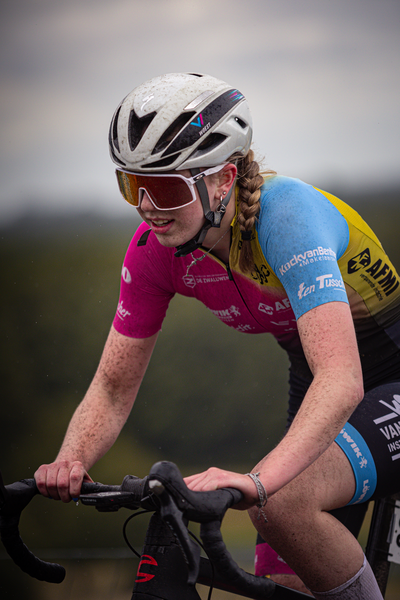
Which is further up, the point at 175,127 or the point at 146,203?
the point at 175,127

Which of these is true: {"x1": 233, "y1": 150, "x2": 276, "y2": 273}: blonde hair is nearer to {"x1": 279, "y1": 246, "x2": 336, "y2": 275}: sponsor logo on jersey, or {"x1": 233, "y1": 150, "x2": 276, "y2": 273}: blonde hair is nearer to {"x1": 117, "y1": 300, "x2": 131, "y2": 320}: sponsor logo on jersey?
{"x1": 279, "y1": 246, "x2": 336, "y2": 275}: sponsor logo on jersey

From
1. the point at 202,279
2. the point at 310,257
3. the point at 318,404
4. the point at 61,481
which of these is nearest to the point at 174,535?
the point at 318,404

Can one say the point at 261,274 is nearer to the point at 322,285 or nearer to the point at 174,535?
the point at 322,285

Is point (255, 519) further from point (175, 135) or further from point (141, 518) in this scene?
point (141, 518)

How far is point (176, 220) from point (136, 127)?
23 centimetres

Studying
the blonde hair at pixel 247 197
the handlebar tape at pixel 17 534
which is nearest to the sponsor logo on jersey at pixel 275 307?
the blonde hair at pixel 247 197

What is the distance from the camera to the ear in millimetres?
1239

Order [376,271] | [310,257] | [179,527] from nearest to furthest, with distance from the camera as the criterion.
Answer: [179,527] → [310,257] → [376,271]

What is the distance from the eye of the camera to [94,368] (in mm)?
3078

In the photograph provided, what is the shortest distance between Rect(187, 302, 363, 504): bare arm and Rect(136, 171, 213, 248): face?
13.8 inches

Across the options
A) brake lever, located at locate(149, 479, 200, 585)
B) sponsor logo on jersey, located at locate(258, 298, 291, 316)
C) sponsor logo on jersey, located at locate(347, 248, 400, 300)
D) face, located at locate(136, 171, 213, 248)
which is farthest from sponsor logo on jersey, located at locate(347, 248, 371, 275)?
brake lever, located at locate(149, 479, 200, 585)

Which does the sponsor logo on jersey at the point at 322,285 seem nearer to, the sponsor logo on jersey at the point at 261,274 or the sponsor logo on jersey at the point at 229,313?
the sponsor logo on jersey at the point at 261,274

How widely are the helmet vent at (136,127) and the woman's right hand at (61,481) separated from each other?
70 cm

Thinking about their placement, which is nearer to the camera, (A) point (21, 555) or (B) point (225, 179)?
(A) point (21, 555)
